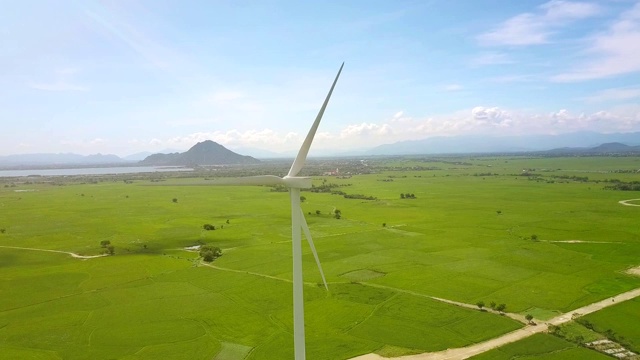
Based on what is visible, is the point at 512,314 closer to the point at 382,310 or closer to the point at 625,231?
the point at 382,310

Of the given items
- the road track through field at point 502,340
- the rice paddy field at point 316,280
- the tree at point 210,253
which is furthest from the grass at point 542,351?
the tree at point 210,253

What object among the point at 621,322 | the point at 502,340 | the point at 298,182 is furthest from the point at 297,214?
the point at 621,322

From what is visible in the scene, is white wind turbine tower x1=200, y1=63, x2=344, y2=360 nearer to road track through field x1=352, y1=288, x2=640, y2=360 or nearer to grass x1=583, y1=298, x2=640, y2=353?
road track through field x1=352, y1=288, x2=640, y2=360

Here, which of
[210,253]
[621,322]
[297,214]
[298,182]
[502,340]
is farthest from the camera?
[210,253]

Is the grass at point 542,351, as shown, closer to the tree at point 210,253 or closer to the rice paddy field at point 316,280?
the rice paddy field at point 316,280

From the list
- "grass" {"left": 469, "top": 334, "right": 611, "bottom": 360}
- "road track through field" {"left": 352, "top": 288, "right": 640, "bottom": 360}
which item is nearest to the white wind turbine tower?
"road track through field" {"left": 352, "top": 288, "right": 640, "bottom": 360}

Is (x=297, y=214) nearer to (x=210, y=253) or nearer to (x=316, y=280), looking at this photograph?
(x=316, y=280)

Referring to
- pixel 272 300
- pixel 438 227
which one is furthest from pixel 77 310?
pixel 438 227

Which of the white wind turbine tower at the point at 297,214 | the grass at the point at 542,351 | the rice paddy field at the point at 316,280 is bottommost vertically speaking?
the grass at the point at 542,351

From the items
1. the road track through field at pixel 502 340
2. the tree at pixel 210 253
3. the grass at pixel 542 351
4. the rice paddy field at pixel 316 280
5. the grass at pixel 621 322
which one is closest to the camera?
the grass at pixel 542 351
